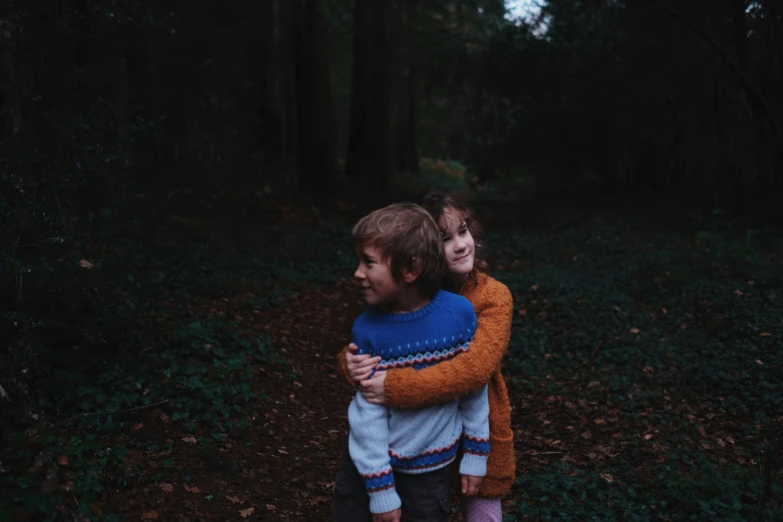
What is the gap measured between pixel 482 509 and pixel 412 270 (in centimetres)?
112

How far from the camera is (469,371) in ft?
9.43

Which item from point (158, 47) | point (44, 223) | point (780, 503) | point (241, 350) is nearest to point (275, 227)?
point (158, 47)

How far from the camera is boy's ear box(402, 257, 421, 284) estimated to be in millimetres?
2879

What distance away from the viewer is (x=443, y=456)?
117 inches

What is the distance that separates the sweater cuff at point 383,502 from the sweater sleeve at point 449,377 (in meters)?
0.34

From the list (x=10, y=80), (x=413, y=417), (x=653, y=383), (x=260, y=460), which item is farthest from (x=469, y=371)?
(x=653, y=383)

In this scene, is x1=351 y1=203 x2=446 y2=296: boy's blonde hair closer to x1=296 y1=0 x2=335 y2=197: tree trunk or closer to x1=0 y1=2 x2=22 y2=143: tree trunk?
x1=0 y1=2 x2=22 y2=143: tree trunk

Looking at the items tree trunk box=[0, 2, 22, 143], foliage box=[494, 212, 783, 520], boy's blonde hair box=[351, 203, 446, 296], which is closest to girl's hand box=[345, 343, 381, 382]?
boy's blonde hair box=[351, 203, 446, 296]

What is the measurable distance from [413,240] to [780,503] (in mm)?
3154

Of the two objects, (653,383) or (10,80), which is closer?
(10,80)

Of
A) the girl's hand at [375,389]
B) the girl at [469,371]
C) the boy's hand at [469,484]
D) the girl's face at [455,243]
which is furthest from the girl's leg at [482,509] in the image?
the girl's face at [455,243]

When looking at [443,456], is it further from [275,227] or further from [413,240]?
[275,227]

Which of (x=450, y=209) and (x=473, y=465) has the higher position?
(x=450, y=209)

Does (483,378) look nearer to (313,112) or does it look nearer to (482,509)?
(482,509)
